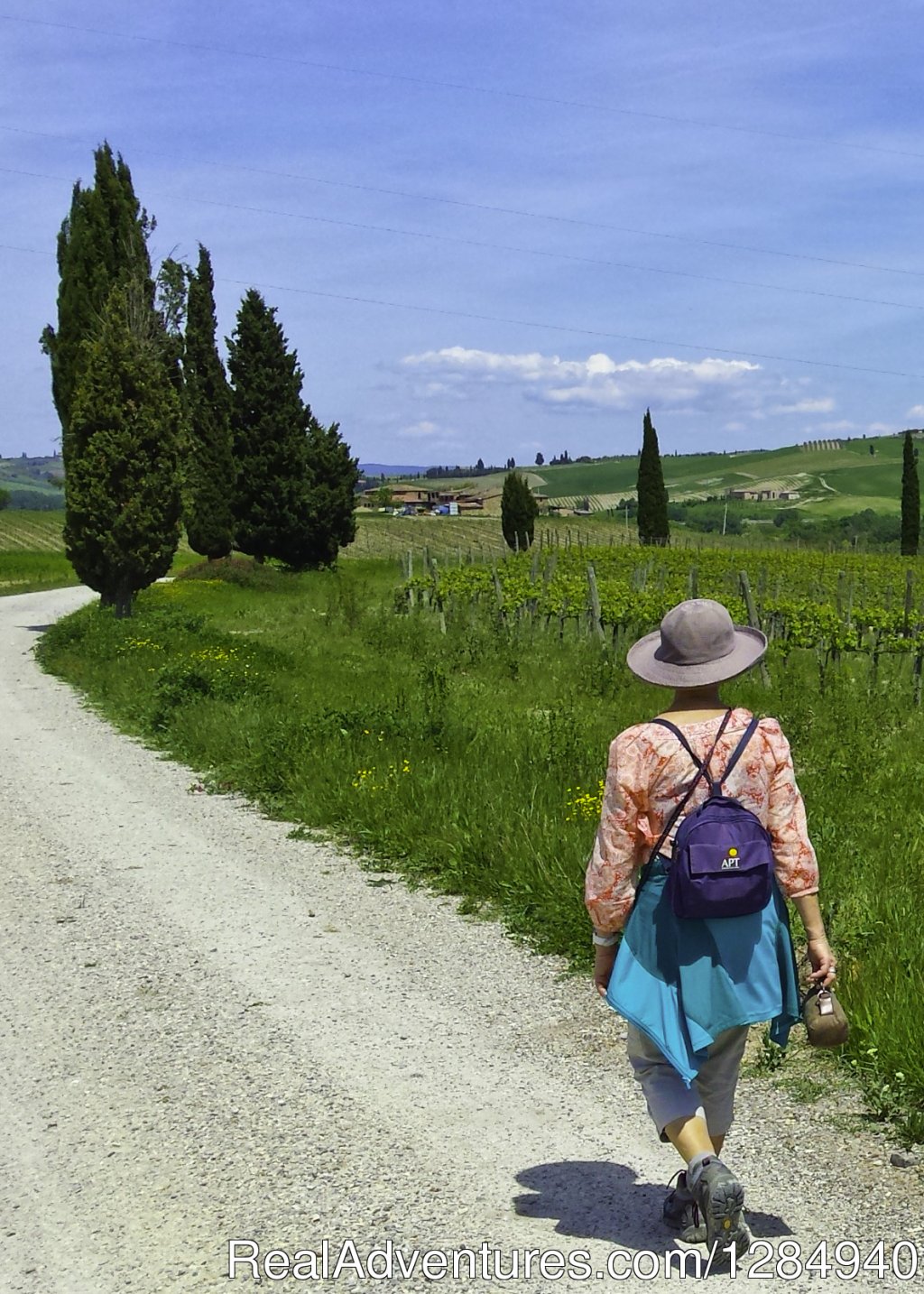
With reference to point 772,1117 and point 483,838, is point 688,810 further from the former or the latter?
point 483,838

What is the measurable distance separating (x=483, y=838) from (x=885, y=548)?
7311cm

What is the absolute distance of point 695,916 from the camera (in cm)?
362

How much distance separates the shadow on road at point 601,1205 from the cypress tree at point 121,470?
80.3 feet

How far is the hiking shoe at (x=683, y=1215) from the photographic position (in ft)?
12.4

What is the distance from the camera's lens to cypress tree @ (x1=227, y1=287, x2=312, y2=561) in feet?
154

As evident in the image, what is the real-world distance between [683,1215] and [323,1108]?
1488 mm

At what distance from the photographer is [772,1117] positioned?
4762 mm

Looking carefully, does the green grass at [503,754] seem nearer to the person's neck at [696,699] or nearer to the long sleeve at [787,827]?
the long sleeve at [787,827]

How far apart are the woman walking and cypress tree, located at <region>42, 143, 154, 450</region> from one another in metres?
29.7

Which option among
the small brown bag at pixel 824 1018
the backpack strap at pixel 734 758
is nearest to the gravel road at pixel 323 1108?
the small brown bag at pixel 824 1018

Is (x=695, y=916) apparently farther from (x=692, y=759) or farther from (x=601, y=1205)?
(x=601, y=1205)

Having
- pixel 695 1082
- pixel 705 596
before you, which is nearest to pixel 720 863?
pixel 695 1082

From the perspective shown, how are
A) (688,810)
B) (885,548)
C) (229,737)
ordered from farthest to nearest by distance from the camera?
(885,548) → (229,737) → (688,810)

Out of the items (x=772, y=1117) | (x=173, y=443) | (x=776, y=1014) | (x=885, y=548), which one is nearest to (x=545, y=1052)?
(x=772, y=1117)
